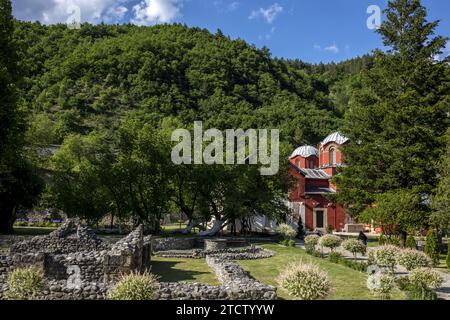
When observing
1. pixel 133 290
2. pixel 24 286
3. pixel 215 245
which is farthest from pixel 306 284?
pixel 215 245

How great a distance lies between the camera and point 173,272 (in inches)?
799

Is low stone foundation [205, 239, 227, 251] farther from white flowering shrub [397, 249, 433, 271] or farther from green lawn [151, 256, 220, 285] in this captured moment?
white flowering shrub [397, 249, 433, 271]

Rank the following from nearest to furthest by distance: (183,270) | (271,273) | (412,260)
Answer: (412,260), (271,273), (183,270)

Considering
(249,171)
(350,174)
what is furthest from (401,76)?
(249,171)

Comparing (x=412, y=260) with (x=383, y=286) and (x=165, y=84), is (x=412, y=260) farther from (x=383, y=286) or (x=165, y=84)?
(x=165, y=84)

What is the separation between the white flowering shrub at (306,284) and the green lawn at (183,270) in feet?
20.3

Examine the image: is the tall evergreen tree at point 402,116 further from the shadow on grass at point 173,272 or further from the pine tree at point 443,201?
the shadow on grass at point 173,272

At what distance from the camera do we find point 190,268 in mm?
21891

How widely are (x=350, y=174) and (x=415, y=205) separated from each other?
670 cm

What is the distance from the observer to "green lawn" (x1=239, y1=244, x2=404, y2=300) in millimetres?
14461

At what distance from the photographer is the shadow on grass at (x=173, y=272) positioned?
1852cm

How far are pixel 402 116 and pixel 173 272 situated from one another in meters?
20.4

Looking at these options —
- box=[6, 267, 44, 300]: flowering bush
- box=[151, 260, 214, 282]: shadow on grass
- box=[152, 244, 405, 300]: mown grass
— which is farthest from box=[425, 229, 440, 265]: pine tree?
box=[6, 267, 44, 300]: flowering bush

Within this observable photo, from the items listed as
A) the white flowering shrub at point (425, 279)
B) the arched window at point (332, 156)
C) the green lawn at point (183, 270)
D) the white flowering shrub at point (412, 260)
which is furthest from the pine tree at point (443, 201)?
the arched window at point (332, 156)
